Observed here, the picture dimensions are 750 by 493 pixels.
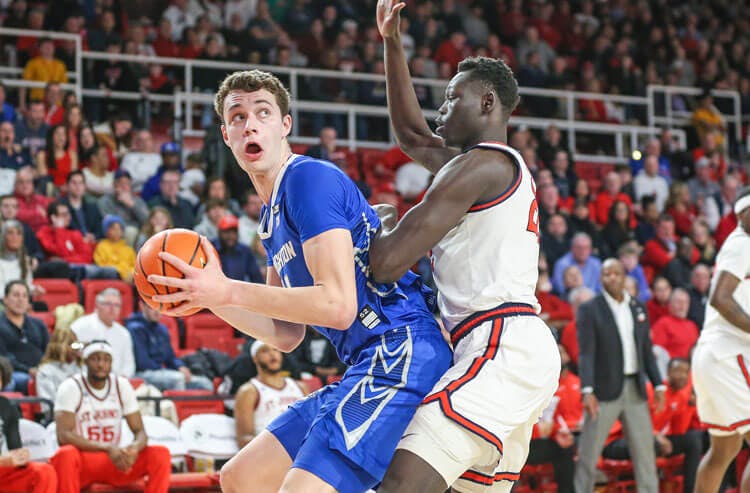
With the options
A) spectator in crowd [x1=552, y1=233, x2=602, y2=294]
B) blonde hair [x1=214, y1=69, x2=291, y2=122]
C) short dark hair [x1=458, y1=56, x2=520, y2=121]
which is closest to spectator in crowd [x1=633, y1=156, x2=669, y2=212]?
spectator in crowd [x1=552, y1=233, x2=602, y2=294]

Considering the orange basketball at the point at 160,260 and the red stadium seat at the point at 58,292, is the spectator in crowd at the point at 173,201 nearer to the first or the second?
the red stadium seat at the point at 58,292

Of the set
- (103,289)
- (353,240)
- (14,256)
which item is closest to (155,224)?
(103,289)

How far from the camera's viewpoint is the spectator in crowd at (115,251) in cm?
1020

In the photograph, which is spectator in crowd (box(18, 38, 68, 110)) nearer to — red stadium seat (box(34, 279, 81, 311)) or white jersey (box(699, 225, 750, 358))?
red stadium seat (box(34, 279, 81, 311))

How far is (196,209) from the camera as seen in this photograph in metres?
11.4

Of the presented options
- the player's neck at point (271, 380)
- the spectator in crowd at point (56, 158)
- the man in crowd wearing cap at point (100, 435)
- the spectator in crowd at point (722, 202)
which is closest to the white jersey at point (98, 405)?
the man in crowd wearing cap at point (100, 435)

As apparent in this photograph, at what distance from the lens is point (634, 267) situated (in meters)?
12.5

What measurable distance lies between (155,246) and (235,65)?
10.2m

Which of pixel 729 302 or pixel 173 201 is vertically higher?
pixel 173 201

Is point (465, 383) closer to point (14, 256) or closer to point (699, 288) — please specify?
point (14, 256)

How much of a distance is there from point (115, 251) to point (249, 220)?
169 centimetres

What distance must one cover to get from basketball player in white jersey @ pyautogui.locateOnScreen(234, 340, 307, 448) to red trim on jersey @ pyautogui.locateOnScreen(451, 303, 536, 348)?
474 centimetres

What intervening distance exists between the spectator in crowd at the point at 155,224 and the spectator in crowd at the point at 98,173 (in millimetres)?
1012

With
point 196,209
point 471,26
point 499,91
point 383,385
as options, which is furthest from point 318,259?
point 471,26
